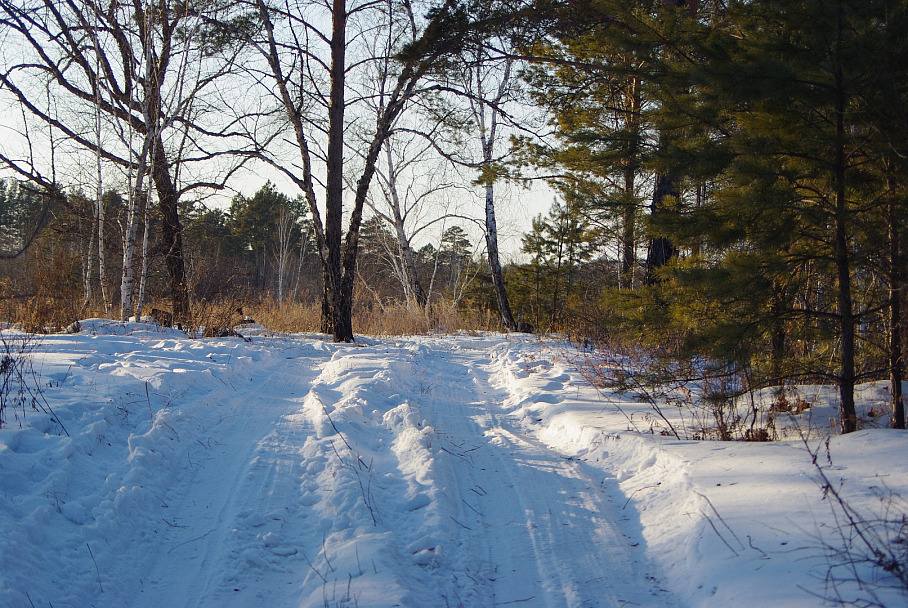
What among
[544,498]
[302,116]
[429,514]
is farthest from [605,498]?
[302,116]

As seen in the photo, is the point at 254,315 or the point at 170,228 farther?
the point at 254,315

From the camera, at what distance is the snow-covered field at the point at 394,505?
2.57 meters

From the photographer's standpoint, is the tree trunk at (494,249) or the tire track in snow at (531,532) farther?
the tree trunk at (494,249)

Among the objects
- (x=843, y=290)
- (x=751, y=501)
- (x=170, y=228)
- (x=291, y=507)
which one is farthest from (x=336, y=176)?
(x=751, y=501)

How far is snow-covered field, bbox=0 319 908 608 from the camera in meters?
2.57

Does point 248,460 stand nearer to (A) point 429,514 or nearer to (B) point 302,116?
(A) point 429,514

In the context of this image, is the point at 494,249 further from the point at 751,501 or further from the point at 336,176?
the point at 751,501

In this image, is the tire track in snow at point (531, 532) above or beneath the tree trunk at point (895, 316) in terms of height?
beneath

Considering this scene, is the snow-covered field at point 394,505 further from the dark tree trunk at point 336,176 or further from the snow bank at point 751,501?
the dark tree trunk at point 336,176

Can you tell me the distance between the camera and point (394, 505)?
357 centimetres

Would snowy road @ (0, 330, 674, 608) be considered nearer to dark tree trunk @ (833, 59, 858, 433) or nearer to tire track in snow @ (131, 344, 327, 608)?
tire track in snow @ (131, 344, 327, 608)

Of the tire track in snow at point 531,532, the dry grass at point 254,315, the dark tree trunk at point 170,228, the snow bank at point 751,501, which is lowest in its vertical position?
the tire track in snow at point 531,532

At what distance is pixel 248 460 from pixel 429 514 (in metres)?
1.67

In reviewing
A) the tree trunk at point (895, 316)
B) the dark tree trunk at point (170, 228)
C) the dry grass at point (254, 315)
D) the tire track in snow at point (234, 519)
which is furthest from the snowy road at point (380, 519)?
the dark tree trunk at point (170, 228)
